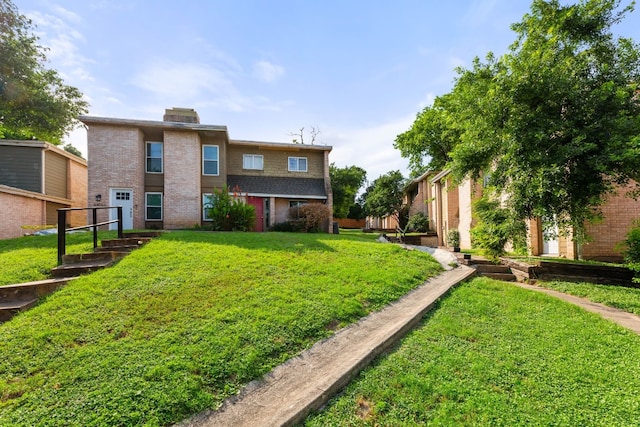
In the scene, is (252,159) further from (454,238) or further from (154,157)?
(454,238)

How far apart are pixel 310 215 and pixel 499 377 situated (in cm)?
1332

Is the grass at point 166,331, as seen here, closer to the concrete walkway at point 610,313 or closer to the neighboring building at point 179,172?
the concrete walkway at point 610,313

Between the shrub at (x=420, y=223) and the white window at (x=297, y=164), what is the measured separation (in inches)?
410

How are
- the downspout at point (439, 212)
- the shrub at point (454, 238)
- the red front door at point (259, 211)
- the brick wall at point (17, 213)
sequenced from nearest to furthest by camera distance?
the brick wall at point (17, 213), the shrub at point (454, 238), the red front door at point (259, 211), the downspout at point (439, 212)

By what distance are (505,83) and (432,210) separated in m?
15.9

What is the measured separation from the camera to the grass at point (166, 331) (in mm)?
2875

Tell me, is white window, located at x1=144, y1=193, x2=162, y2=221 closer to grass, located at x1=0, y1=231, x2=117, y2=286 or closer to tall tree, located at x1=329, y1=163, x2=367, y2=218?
grass, located at x1=0, y1=231, x2=117, y2=286

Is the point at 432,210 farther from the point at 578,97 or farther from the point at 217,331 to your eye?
the point at 217,331

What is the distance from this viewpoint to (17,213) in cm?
1304

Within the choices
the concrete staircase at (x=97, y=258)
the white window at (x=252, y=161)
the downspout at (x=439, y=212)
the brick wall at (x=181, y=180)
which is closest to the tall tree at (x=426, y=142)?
the downspout at (x=439, y=212)

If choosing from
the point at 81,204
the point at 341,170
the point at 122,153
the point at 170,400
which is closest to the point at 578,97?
the point at 170,400

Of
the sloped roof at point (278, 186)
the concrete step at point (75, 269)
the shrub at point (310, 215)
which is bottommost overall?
the concrete step at point (75, 269)

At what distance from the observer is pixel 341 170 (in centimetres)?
4103

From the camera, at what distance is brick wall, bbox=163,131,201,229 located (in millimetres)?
15625
